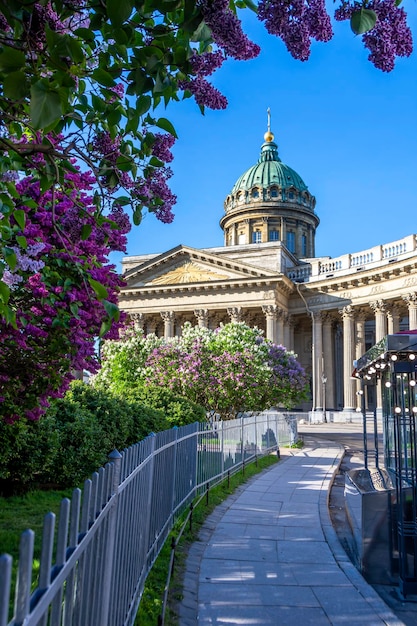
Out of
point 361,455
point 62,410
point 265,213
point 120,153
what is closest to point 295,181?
point 265,213

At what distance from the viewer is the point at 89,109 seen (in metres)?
4.61

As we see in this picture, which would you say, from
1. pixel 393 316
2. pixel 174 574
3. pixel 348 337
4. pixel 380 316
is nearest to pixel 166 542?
pixel 174 574

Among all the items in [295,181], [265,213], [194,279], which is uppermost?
[295,181]

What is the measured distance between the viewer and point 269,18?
3.09m

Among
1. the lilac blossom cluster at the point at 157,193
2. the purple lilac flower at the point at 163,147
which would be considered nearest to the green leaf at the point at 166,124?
the purple lilac flower at the point at 163,147

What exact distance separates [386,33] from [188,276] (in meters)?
52.5

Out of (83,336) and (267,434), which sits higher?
(83,336)

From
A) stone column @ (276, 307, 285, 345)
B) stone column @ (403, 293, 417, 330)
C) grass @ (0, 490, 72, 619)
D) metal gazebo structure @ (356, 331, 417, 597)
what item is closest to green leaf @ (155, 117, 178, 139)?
metal gazebo structure @ (356, 331, 417, 597)

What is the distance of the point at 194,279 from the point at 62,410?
140 feet

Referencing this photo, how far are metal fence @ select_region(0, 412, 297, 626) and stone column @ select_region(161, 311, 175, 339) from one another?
4436cm

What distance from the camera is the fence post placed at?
13.0 ft

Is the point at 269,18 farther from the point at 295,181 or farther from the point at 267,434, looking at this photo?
the point at 295,181

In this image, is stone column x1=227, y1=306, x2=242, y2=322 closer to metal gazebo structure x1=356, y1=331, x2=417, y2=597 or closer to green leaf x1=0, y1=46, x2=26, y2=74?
metal gazebo structure x1=356, y1=331, x2=417, y2=597

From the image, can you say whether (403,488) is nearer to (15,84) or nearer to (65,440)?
(65,440)
